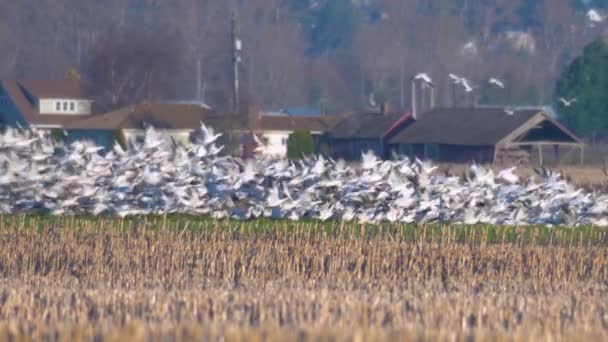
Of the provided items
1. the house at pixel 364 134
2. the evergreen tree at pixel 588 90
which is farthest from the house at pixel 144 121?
the evergreen tree at pixel 588 90

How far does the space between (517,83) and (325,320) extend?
94.9 metres

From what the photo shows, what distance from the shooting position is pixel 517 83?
4281 inches

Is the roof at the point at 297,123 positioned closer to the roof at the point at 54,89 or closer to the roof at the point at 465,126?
the roof at the point at 465,126

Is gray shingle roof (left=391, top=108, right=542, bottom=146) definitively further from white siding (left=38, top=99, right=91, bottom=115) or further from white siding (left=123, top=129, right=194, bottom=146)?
white siding (left=38, top=99, right=91, bottom=115)

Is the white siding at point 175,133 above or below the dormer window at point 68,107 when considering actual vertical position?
below

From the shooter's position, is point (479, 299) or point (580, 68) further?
point (580, 68)

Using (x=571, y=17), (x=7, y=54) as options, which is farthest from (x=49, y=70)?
(x=571, y=17)

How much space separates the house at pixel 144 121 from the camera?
2803 inches

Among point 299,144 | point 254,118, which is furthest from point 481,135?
point 254,118

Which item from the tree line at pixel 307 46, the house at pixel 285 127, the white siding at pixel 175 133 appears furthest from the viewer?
the tree line at pixel 307 46

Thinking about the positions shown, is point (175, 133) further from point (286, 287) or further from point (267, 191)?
point (286, 287)

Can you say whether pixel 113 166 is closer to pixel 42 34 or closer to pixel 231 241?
pixel 231 241

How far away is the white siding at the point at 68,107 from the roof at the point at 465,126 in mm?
20806

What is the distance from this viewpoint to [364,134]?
72.9 m
